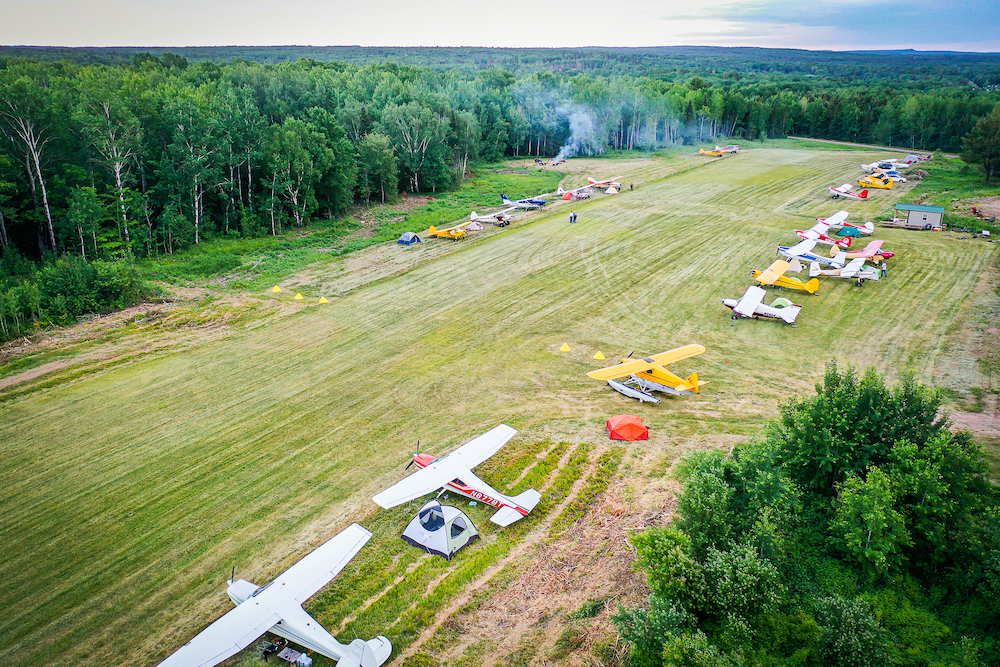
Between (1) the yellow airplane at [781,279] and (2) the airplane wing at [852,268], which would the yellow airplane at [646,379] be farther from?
(2) the airplane wing at [852,268]

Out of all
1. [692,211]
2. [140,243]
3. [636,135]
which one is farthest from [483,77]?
[140,243]

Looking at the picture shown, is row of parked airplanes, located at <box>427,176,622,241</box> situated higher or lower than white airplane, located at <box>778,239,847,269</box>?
higher

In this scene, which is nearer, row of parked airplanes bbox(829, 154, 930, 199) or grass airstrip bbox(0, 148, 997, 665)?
grass airstrip bbox(0, 148, 997, 665)

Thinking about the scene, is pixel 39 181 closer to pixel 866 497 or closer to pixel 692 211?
pixel 866 497

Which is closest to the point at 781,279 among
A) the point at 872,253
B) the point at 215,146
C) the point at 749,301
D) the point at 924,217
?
the point at 749,301

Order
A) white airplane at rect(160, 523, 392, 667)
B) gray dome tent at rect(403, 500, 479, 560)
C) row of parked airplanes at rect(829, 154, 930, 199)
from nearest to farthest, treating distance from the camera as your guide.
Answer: white airplane at rect(160, 523, 392, 667)
gray dome tent at rect(403, 500, 479, 560)
row of parked airplanes at rect(829, 154, 930, 199)

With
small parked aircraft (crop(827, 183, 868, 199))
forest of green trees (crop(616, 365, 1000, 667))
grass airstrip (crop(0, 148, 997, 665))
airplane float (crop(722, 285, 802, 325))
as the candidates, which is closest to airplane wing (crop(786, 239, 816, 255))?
grass airstrip (crop(0, 148, 997, 665))

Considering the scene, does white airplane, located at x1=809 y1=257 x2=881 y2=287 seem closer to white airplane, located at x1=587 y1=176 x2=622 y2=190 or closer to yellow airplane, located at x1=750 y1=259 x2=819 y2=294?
yellow airplane, located at x1=750 y1=259 x2=819 y2=294
